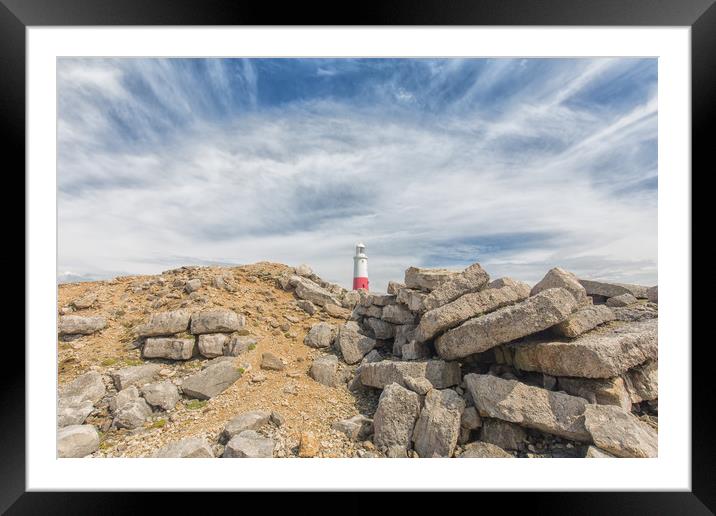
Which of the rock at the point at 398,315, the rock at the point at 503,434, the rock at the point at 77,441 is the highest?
the rock at the point at 398,315

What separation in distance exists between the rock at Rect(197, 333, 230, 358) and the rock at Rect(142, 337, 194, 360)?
0.83ft

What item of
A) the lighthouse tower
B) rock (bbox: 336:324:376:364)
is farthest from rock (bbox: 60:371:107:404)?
the lighthouse tower

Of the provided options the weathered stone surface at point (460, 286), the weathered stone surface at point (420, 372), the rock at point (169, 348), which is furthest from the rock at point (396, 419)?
the rock at point (169, 348)

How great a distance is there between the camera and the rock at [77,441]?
14.9ft

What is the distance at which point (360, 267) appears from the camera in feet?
45.9

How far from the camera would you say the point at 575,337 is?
490 cm

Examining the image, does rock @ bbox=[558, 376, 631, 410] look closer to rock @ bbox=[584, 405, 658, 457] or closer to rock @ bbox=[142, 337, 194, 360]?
rock @ bbox=[584, 405, 658, 457]

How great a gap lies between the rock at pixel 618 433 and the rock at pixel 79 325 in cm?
1118

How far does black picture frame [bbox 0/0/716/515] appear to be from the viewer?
8.17 feet

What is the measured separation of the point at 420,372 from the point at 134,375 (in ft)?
20.6

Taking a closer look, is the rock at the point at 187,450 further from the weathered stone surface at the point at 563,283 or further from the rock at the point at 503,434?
the weathered stone surface at the point at 563,283

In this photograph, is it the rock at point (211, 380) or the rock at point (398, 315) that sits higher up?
the rock at point (398, 315)
